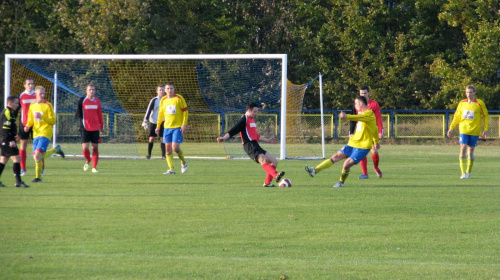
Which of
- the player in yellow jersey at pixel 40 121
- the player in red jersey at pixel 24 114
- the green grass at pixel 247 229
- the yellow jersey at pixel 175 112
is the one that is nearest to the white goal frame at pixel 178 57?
the yellow jersey at pixel 175 112

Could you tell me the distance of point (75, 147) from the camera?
28.2m

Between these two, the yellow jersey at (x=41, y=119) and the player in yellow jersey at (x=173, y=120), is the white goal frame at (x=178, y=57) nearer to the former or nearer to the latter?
the player in yellow jersey at (x=173, y=120)

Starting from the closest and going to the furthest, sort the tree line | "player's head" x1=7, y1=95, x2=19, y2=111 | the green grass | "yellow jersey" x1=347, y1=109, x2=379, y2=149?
the green grass, "player's head" x1=7, y1=95, x2=19, y2=111, "yellow jersey" x1=347, y1=109, x2=379, y2=149, the tree line

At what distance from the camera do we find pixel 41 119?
13.4 meters

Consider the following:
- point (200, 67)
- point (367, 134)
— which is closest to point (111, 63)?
point (200, 67)

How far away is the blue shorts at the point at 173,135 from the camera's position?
16.1 metres

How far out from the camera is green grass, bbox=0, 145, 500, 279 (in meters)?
6.28

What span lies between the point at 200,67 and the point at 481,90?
48.8 feet

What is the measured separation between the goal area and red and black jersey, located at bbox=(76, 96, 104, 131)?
9.15 m

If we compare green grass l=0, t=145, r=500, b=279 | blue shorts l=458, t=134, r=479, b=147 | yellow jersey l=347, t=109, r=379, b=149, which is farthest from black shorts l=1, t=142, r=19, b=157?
blue shorts l=458, t=134, r=479, b=147

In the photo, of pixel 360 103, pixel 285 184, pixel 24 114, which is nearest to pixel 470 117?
pixel 360 103

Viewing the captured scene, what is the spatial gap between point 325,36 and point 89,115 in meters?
25.2

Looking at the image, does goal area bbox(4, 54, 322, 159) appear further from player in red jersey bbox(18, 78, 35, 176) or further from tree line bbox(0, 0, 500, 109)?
player in red jersey bbox(18, 78, 35, 176)

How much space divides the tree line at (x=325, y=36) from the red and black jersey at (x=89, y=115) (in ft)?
68.6
